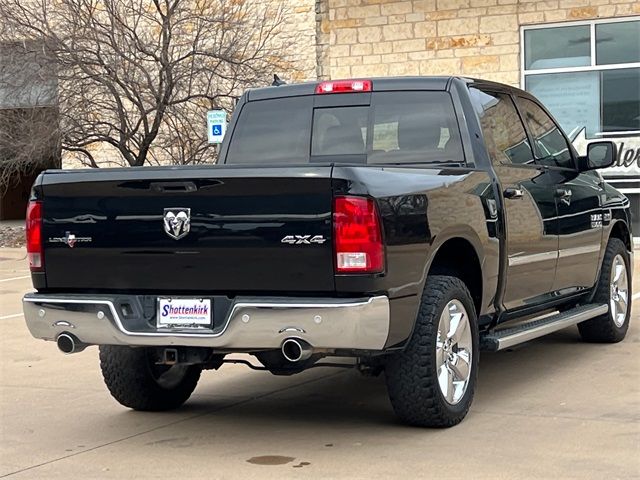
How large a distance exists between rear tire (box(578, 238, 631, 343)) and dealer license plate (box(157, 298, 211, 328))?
4.12 metres

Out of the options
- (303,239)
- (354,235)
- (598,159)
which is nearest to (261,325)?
(303,239)

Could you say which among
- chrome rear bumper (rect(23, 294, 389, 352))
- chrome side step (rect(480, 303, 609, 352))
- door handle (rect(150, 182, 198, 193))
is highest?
door handle (rect(150, 182, 198, 193))

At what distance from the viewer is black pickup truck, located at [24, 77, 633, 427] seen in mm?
5938

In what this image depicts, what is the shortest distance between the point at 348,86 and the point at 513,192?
52.8 inches

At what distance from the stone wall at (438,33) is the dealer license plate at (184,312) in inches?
587

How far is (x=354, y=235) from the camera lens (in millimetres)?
5895

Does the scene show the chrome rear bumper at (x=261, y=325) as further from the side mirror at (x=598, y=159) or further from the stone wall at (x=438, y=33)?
the stone wall at (x=438, y=33)

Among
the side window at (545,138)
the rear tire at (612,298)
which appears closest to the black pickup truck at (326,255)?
the side window at (545,138)

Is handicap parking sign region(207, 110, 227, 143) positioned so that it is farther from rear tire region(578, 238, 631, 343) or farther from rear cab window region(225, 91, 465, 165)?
rear cab window region(225, 91, 465, 165)

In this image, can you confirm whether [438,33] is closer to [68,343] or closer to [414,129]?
[414,129]

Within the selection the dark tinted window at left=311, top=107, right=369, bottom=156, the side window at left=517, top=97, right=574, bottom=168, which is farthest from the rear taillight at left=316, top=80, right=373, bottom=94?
the side window at left=517, top=97, right=574, bottom=168

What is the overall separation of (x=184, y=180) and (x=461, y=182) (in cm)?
170

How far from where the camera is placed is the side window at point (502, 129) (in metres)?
7.73

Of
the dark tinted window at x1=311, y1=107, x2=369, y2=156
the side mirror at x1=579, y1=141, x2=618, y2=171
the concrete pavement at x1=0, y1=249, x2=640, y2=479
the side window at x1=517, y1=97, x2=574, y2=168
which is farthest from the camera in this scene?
the side mirror at x1=579, y1=141, x2=618, y2=171
